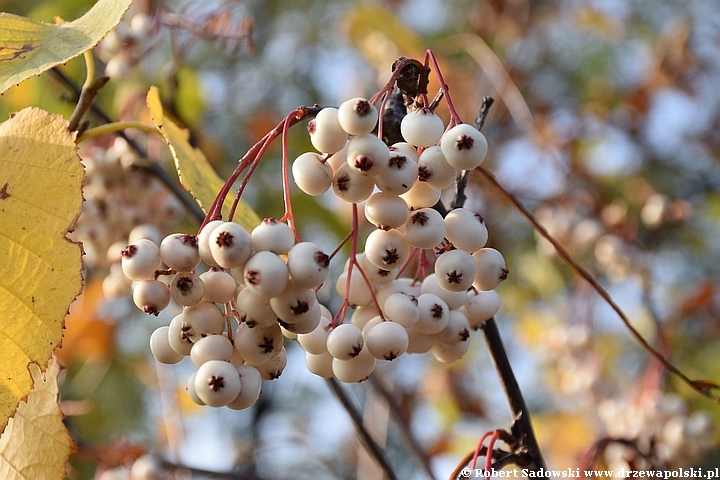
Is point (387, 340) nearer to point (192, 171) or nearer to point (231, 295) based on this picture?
point (231, 295)

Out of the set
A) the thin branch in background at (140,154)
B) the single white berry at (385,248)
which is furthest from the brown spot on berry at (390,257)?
the thin branch in background at (140,154)

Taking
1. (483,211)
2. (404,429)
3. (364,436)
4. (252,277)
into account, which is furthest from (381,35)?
(252,277)

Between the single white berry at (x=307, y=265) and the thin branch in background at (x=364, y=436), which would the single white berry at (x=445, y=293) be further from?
the thin branch in background at (x=364, y=436)

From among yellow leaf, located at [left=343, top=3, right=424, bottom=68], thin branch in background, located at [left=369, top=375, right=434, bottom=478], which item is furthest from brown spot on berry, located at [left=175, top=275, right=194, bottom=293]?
yellow leaf, located at [left=343, top=3, right=424, bottom=68]

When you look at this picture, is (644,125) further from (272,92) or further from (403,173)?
(403,173)

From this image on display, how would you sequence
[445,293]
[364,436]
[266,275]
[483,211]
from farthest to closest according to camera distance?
[483,211] → [364,436] → [445,293] → [266,275]

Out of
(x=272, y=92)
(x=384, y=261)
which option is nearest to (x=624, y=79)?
(x=272, y=92)

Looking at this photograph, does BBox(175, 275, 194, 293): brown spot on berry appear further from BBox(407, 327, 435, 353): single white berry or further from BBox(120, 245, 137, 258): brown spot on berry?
BBox(407, 327, 435, 353): single white berry
